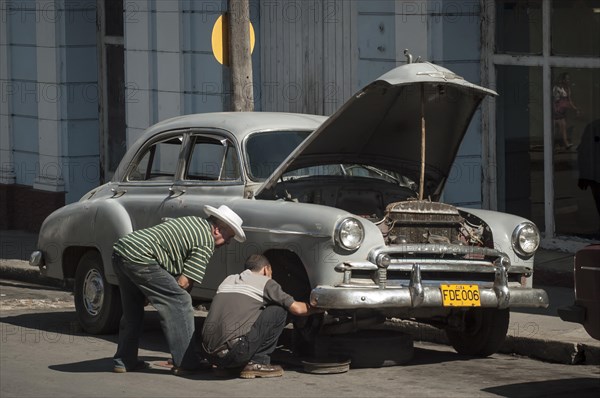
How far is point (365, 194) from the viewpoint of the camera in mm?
11766

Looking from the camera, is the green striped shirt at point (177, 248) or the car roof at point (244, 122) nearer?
the green striped shirt at point (177, 248)

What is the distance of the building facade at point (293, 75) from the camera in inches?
592

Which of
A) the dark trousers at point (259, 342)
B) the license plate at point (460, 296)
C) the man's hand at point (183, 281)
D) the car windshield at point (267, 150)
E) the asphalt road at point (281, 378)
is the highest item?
the car windshield at point (267, 150)

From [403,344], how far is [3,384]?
9.89 feet

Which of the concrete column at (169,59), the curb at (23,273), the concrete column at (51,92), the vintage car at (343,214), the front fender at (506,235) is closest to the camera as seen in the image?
the vintage car at (343,214)

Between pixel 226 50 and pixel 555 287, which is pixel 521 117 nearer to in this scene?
pixel 555 287

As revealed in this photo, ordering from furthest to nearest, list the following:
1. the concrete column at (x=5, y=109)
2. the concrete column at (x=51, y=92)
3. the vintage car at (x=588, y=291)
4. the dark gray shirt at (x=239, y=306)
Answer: the concrete column at (x=5, y=109), the concrete column at (x=51, y=92), the dark gray shirt at (x=239, y=306), the vintage car at (x=588, y=291)

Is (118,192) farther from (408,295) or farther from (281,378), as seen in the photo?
(408,295)

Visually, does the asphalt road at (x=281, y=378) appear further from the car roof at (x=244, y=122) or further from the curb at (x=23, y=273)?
the curb at (x=23, y=273)

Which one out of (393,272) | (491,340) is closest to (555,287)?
(491,340)

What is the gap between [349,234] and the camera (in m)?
10.3

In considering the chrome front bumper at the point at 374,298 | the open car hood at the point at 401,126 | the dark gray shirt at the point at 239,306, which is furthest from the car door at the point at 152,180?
the chrome front bumper at the point at 374,298

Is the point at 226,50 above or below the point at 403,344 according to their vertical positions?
above

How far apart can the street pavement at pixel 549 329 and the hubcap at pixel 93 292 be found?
2.60 meters
